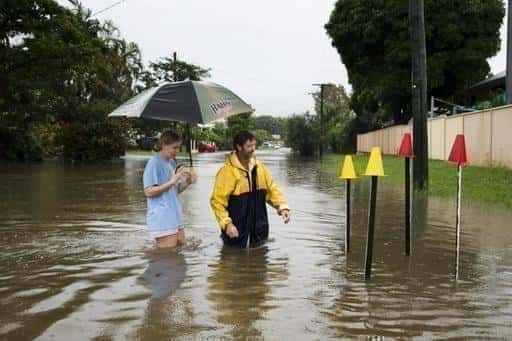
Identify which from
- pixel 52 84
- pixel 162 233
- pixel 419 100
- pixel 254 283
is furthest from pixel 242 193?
pixel 52 84

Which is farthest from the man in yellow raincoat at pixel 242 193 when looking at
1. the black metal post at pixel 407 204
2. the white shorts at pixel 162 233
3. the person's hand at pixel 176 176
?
the black metal post at pixel 407 204

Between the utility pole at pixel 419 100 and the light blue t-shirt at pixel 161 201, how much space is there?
26.8 ft

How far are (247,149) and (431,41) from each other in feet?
99.7

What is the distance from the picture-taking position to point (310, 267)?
572cm

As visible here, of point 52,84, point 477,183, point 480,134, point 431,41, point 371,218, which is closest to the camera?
point 371,218

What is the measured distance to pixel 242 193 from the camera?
6164mm

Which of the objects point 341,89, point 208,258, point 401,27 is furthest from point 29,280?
point 341,89

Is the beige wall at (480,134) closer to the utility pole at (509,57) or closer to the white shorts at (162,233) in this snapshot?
the utility pole at (509,57)

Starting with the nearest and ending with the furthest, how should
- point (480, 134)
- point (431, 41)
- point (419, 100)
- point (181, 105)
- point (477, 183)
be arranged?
point (181, 105)
point (419, 100)
point (477, 183)
point (480, 134)
point (431, 41)

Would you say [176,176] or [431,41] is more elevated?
[431,41]

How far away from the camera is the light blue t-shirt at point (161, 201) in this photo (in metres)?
5.96

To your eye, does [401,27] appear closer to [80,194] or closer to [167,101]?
[80,194]

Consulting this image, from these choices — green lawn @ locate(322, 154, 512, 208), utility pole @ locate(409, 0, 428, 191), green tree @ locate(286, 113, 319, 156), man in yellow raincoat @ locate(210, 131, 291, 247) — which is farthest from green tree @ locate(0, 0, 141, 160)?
man in yellow raincoat @ locate(210, 131, 291, 247)

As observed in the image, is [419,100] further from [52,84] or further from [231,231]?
[52,84]
